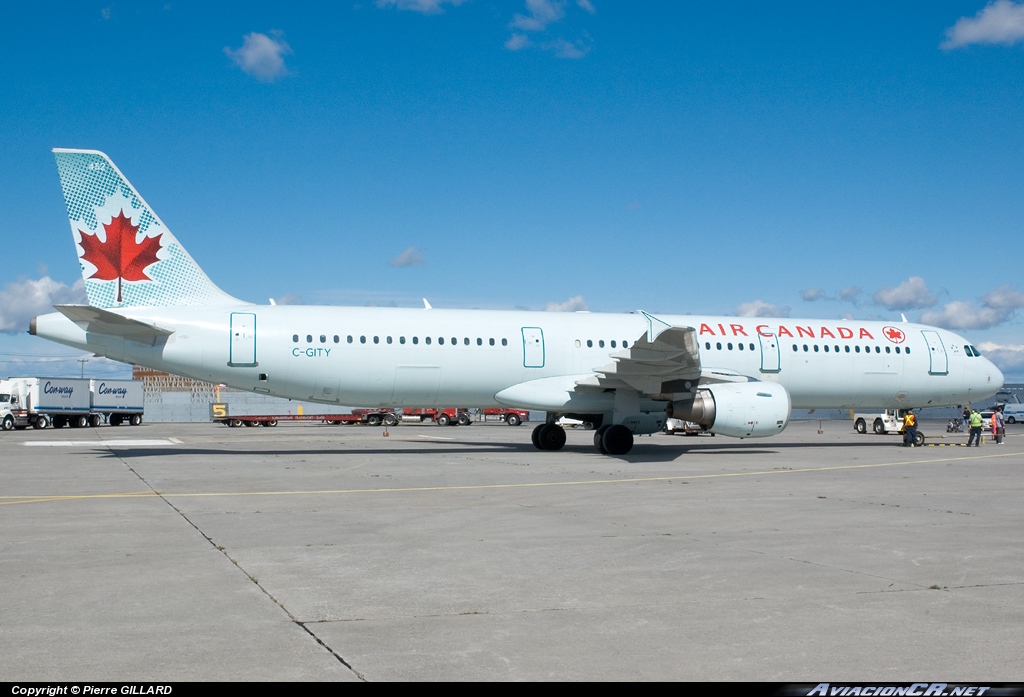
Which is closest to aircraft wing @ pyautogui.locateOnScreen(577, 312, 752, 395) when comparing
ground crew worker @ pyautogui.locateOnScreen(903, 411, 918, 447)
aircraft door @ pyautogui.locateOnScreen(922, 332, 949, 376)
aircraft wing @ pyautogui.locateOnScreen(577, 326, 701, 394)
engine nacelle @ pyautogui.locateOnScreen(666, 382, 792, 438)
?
aircraft wing @ pyautogui.locateOnScreen(577, 326, 701, 394)

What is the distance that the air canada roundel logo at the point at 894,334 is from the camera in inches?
1073

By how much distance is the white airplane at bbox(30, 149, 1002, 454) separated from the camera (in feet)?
68.0

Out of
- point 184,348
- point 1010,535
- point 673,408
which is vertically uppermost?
point 184,348

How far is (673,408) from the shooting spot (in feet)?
72.2

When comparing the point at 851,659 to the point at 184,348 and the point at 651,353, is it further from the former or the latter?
the point at 184,348

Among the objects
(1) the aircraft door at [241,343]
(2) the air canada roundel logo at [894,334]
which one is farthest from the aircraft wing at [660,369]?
(1) the aircraft door at [241,343]

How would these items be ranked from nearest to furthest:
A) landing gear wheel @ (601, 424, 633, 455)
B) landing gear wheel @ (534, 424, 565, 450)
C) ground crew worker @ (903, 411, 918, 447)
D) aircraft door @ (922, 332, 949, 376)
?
landing gear wheel @ (601, 424, 633, 455)
landing gear wheel @ (534, 424, 565, 450)
aircraft door @ (922, 332, 949, 376)
ground crew worker @ (903, 411, 918, 447)

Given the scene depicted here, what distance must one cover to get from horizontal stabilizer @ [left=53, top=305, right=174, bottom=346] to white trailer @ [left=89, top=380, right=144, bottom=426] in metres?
41.5

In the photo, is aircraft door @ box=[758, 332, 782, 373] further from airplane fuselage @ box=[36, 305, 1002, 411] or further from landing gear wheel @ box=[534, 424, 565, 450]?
landing gear wheel @ box=[534, 424, 565, 450]

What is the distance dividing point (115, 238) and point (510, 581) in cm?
1726

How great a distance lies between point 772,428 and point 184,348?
14047 mm

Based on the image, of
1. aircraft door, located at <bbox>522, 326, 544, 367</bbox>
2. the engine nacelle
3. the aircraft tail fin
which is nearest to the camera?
the aircraft tail fin

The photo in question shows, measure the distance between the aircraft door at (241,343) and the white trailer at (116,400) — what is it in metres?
41.6
